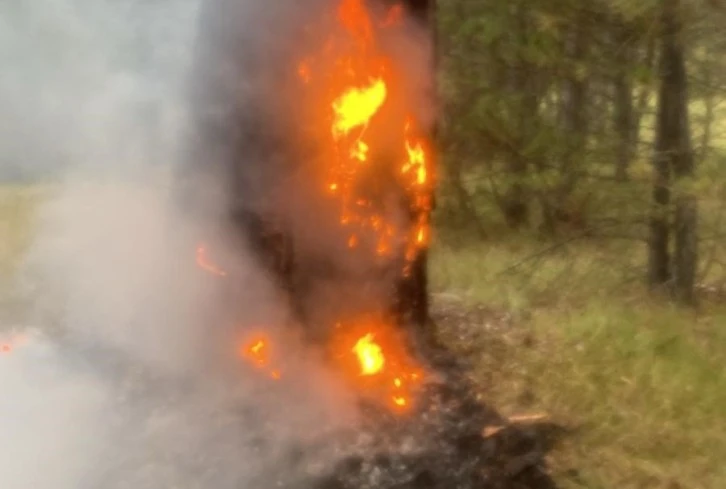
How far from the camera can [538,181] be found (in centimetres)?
636

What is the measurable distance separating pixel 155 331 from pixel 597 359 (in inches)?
108

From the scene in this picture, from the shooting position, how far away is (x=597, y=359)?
16.1 feet

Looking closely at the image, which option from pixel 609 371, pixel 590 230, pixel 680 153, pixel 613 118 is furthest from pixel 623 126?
pixel 609 371

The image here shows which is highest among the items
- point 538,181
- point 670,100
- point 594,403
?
point 670,100

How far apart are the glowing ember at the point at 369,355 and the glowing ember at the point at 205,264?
88cm

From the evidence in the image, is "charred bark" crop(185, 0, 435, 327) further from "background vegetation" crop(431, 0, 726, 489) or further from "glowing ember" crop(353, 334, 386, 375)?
"background vegetation" crop(431, 0, 726, 489)

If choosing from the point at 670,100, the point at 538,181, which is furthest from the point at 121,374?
the point at 670,100

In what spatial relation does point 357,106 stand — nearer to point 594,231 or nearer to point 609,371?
point 609,371

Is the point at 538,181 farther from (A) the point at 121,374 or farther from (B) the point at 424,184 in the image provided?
(A) the point at 121,374

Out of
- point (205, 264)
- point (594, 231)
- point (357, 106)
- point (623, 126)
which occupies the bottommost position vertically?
point (594, 231)

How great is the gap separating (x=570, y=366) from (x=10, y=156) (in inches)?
254

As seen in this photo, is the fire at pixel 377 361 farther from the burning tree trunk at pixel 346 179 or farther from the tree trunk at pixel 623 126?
the tree trunk at pixel 623 126

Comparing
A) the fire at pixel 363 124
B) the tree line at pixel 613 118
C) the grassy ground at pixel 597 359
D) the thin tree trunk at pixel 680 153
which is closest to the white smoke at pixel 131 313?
the fire at pixel 363 124

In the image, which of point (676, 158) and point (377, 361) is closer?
point (377, 361)
